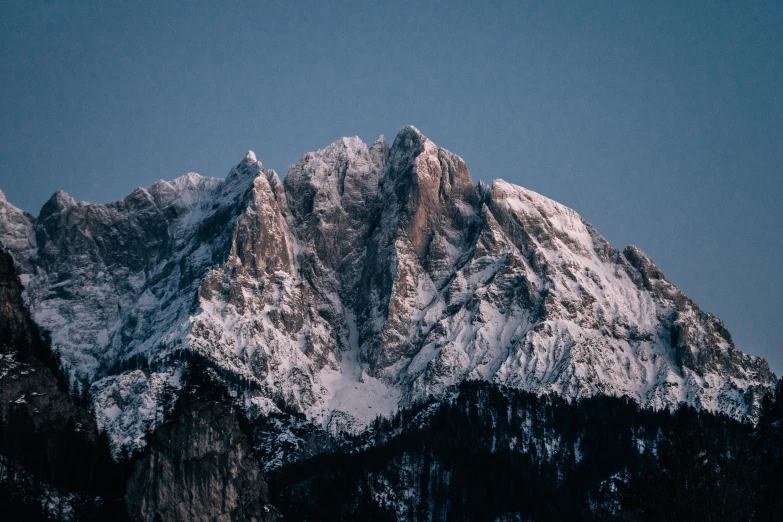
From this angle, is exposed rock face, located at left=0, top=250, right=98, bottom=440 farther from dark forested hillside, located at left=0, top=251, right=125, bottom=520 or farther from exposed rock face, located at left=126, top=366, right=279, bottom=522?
exposed rock face, located at left=126, top=366, right=279, bottom=522

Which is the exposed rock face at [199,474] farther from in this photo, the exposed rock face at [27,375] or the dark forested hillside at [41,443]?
the exposed rock face at [27,375]

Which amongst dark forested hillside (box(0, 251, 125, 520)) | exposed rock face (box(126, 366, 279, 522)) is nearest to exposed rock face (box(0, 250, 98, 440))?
dark forested hillside (box(0, 251, 125, 520))

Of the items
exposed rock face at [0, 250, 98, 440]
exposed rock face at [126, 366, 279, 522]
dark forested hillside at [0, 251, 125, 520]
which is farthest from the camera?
exposed rock face at [0, 250, 98, 440]

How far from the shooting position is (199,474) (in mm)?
134000

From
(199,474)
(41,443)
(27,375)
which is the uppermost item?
(27,375)

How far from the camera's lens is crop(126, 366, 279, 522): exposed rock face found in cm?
13075

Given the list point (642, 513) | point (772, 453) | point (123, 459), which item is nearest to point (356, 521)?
point (123, 459)

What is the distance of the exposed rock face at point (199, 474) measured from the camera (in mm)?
130750

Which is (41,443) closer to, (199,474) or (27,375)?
(27,375)

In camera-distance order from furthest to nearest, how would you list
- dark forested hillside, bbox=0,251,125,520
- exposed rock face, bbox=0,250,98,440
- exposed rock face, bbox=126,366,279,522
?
exposed rock face, bbox=0,250,98,440
exposed rock face, bbox=126,366,279,522
dark forested hillside, bbox=0,251,125,520

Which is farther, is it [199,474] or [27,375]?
[27,375]

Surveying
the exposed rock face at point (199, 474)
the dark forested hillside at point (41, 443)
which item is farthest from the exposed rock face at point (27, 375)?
the exposed rock face at point (199, 474)

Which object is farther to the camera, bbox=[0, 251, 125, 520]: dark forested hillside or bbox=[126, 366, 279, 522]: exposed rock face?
bbox=[126, 366, 279, 522]: exposed rock face

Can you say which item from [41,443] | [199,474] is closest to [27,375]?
[41,443]
